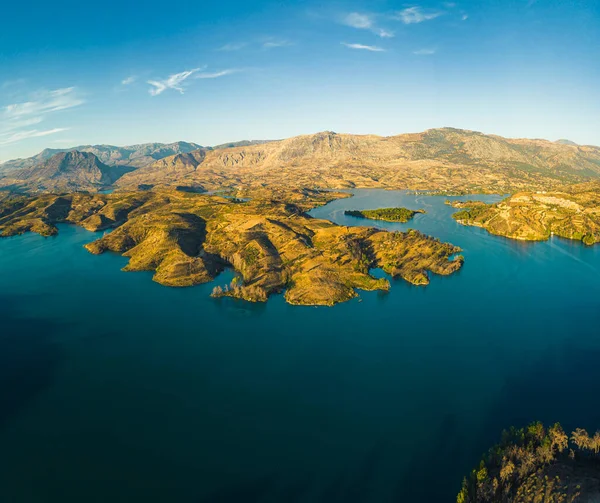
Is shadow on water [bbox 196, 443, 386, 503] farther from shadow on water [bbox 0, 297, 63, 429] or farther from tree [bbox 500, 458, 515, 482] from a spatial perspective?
shadow on water [bbox 0, 297, 63, 429]

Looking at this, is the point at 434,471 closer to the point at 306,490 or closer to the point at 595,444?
the point at 306,490

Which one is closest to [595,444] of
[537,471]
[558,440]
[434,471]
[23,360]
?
[558,440]

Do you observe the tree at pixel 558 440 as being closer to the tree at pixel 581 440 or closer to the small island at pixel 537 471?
the small island at pixel 537 471

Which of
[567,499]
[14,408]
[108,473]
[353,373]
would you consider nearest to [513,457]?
[567,499]

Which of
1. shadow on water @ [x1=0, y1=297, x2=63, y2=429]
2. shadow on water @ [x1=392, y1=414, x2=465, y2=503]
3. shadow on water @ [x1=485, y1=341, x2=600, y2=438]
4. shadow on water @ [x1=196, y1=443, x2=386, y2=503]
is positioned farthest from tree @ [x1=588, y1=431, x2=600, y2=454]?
shadow on water @ [x1=0, y1=297, x2=63, y2=429]

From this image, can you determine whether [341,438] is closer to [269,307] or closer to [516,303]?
[269,307]

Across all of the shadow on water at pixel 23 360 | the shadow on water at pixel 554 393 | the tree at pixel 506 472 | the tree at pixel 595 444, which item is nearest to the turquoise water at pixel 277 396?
the shadow on water at pixel 554 393
